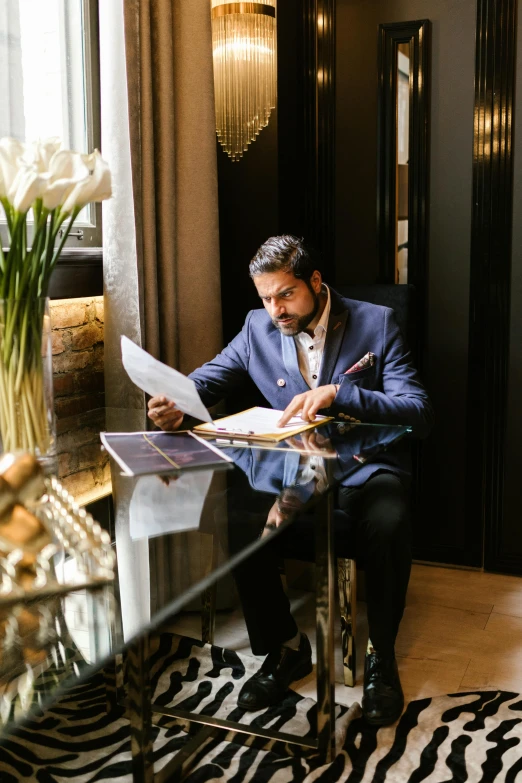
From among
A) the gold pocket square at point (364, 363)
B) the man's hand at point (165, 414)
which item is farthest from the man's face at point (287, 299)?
the man's hand at point (165, 414)

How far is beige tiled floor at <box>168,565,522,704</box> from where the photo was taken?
208cm

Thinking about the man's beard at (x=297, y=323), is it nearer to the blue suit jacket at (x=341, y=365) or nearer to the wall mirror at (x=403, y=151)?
the blue suit jacket at (x=341, y=365)

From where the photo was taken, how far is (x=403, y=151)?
2764 mm

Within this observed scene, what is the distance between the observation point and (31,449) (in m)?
1.44

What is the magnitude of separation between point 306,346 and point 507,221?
2.88 ft

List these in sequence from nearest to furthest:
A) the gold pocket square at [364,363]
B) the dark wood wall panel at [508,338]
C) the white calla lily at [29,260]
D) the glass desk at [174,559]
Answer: the glass desk at [174,559] → the white calla lily at [29,260] → the gold pocket square at [364,363] → the dark wood wall panel at [508,338]

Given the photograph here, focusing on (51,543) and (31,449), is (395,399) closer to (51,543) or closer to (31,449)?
(31,449)

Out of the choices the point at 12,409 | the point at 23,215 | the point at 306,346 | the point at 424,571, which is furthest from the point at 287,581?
the point at 23,215

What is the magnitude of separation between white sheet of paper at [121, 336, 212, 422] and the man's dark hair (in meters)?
0.55

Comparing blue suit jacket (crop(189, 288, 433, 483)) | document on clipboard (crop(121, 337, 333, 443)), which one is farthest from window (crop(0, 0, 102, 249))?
document on clipboard (crop(121, 337, 333, 443))

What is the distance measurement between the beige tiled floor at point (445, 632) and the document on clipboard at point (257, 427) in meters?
0.68

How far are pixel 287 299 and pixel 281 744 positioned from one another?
106cm

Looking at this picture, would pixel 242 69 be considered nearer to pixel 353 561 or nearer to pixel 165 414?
pixel 165 414

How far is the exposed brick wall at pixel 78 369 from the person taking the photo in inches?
77.5
